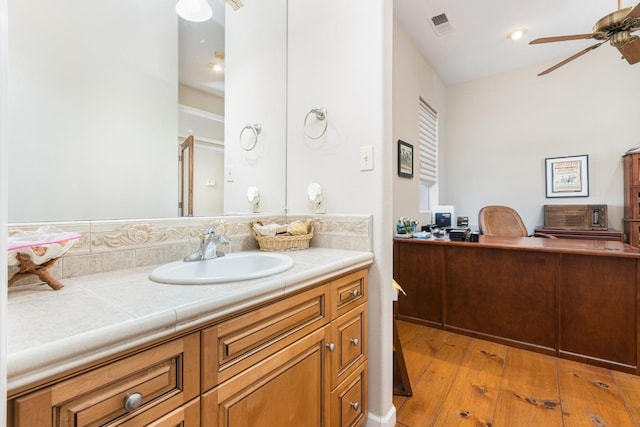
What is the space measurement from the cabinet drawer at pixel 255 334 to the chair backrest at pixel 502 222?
282 centimetres

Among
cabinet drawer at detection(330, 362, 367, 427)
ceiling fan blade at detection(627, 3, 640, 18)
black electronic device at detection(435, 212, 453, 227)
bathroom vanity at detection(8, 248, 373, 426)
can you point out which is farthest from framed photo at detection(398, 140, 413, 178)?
cabinet drawer at detection(330, 362, 367, 427)

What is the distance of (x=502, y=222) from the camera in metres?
3.26

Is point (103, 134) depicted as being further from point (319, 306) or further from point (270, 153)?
point (319, 306)

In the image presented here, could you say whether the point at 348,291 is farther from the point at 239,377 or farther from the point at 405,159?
the point at 405,159

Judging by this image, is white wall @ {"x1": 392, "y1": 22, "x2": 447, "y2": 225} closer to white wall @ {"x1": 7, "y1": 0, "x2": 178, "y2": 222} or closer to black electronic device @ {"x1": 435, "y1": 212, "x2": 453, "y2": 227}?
black electronic device @ {"x1": 435, "y1": 212, "x2": 453, "y2": 227}

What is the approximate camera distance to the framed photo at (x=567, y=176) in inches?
138

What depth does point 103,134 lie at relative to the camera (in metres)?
1.03

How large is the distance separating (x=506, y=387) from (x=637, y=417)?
55 cm

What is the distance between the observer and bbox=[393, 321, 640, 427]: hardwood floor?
143 centimetres

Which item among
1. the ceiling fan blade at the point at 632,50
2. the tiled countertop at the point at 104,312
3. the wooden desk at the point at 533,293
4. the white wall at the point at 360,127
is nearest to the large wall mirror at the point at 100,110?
the tiled countertop at the point at 104,312

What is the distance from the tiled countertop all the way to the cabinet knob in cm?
10

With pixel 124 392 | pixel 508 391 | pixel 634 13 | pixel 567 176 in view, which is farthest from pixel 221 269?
pixel 567 176

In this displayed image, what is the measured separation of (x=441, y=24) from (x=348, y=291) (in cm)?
290

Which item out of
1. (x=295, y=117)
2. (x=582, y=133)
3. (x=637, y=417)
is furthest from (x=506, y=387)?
(x=582, y=133)
